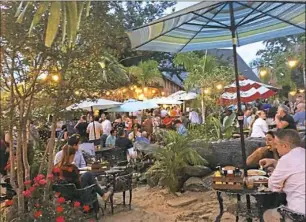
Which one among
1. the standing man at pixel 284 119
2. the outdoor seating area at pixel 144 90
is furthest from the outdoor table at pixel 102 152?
the standing man at pixel 284 119

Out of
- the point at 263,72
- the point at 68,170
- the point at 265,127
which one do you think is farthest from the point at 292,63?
the point at 68,170

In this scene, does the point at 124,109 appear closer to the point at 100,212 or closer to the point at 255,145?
the point at 100,212

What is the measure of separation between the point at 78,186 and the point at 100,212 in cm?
62

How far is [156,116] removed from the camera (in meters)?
7.06

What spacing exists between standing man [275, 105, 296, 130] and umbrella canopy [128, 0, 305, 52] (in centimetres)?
67

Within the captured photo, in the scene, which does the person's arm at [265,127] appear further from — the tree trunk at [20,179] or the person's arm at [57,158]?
the tree trunk at [20,179]

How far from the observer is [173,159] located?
5.54 metres

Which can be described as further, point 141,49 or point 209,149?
point 209,149

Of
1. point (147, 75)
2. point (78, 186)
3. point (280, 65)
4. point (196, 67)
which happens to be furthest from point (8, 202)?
point (280, 65)

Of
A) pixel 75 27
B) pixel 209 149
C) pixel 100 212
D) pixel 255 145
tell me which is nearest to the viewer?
pixel 75 27

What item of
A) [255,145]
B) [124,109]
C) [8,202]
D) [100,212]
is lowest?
[100,212]

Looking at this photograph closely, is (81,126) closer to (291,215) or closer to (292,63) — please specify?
(292,63)

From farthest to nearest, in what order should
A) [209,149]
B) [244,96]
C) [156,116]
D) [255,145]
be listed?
[156,116]
[209,149]
[255,145]
[244,96]

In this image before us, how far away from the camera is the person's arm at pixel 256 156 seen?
3.79 m
